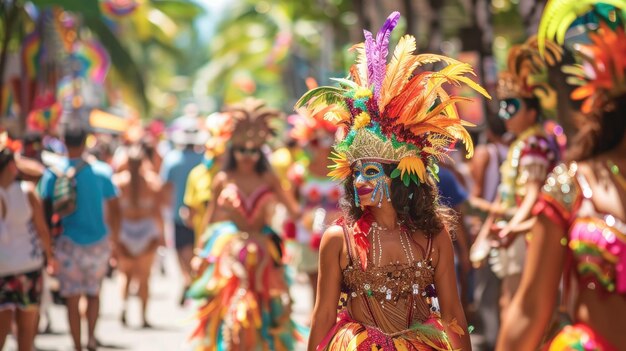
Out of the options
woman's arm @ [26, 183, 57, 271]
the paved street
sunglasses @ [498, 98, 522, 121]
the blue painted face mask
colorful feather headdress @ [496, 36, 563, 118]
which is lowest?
the paved street

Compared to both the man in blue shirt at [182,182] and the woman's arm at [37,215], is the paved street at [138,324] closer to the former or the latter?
the man in blue shirt at [182,182]

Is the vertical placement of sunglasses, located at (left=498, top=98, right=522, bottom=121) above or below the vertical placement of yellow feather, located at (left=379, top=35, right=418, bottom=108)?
below

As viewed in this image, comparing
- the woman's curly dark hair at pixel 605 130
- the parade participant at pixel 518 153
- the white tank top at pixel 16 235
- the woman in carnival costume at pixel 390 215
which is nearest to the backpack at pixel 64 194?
the white tank top at pixel 16 235

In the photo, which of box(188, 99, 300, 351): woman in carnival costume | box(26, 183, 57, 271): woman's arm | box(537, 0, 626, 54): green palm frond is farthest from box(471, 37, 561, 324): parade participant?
box(26, 183, 57, 271): woman's arm

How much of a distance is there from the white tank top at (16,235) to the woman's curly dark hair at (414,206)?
15.8ft

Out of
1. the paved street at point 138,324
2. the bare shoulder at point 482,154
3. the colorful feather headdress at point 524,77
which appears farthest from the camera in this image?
the paved street at point 138,324

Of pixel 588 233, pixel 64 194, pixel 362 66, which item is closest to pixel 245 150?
pixel 64 194

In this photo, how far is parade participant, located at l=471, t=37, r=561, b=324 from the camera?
977 centimetres

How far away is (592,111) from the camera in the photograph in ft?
19.5

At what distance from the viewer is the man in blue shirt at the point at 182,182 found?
15711 mm

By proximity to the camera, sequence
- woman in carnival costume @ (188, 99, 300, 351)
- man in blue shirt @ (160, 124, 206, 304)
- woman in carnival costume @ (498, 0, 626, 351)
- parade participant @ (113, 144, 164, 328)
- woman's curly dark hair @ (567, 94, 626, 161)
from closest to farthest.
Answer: woman in carnival costume @ (498, 0, 626, 351) < woman's curly dark hair @ (567, 94, 626, 161) < woman in carnival costume @ (188, 99, 300, 351) < parade participant @ (113, 144, 164, 328) < man in blue shirt @ (160, 124, 206, 304)

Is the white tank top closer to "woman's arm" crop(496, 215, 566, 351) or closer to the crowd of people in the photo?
the crowd of people

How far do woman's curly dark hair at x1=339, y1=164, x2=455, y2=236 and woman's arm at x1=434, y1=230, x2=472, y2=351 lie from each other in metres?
0.08

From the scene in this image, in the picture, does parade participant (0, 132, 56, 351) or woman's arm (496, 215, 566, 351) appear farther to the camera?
parade participant (0, 132, 56, 351)
